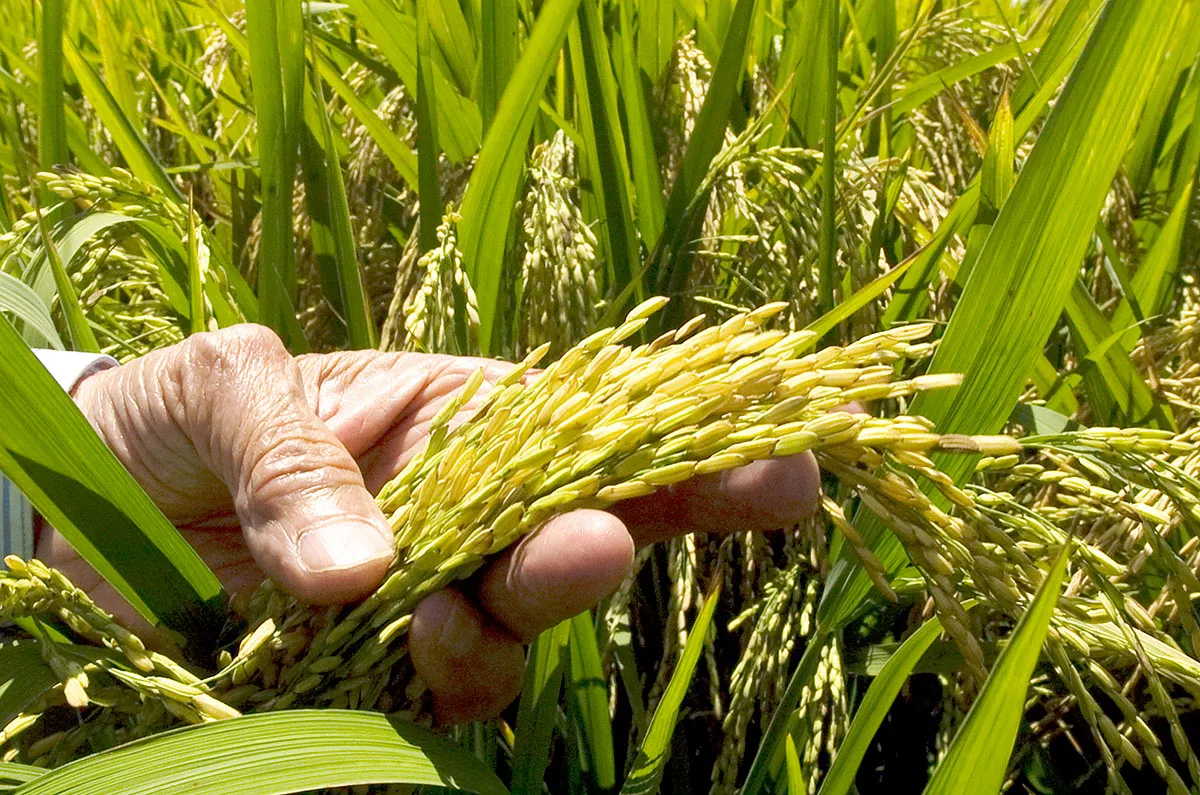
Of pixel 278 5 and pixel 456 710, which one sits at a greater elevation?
pixel 278 5

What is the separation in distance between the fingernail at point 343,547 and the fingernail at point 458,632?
8 cm

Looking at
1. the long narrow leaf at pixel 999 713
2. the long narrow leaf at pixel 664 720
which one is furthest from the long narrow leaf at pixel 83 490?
the long narrow leaf at pixel 999 713

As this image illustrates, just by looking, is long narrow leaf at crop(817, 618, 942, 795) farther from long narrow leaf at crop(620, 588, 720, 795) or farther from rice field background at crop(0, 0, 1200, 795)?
long narrow leaf at crop(620, 588, 720, 795)

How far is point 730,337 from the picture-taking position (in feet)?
2.67

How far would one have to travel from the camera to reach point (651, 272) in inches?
63.8

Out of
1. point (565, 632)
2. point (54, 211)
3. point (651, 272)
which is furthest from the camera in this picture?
point (54, 211)

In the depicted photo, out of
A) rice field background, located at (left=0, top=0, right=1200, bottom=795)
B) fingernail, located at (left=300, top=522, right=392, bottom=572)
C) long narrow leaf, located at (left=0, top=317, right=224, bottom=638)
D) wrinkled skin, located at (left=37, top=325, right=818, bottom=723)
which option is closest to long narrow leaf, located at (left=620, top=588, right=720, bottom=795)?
rice field background, located at (left=0, top=0, right=1200, bottom=795)

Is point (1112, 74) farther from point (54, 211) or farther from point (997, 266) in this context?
point (54, 211)

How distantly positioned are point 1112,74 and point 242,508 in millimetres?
988

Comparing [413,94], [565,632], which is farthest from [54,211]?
[565,632]

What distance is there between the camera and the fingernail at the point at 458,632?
2.99ft

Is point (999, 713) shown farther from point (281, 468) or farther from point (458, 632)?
point (281, 468)

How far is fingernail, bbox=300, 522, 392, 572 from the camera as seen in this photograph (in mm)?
892

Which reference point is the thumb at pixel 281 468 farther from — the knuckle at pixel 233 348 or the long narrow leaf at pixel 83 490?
the long narrow leaf at pixel 83 490
